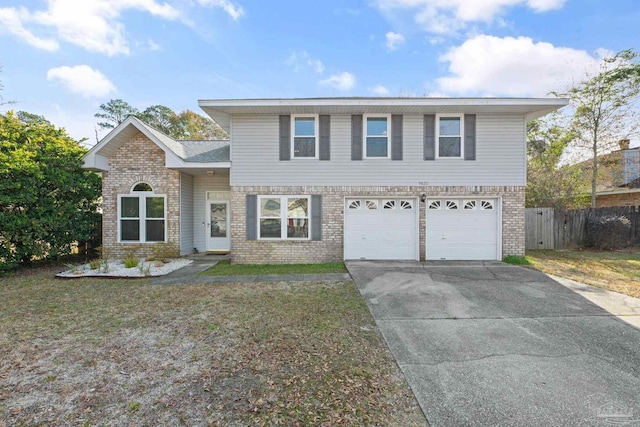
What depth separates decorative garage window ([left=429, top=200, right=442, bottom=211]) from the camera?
9469 millimetres

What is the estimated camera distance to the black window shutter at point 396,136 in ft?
30.5

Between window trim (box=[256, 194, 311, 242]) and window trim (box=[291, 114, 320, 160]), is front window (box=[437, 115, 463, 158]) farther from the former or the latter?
window trim (box=[256, 194, 311, 242])

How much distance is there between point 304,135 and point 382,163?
2.69 m

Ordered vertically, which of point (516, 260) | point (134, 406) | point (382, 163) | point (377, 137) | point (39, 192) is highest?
point (377, 137)

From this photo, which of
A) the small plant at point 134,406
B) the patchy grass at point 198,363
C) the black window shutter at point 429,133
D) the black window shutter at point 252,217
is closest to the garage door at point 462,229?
the black window shutter at point 429,133

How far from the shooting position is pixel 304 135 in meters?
9.38

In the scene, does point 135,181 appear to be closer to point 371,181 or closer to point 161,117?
point 371,181

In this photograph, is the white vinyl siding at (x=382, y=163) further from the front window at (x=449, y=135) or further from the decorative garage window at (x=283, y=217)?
the decorative garage window at (x=283, y=217)

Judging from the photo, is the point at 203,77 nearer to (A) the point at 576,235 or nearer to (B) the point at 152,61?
(B) the point at 152,61

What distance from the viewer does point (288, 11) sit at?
10031 mm

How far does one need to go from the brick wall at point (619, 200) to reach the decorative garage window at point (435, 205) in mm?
15617

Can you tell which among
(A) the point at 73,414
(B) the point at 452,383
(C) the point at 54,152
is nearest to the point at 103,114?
(C) the point at 54,152

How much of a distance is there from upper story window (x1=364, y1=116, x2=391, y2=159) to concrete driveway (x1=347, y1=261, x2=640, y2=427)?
14.6ft

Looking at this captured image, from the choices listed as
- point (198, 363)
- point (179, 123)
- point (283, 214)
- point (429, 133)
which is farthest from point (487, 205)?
point (179, 123)
